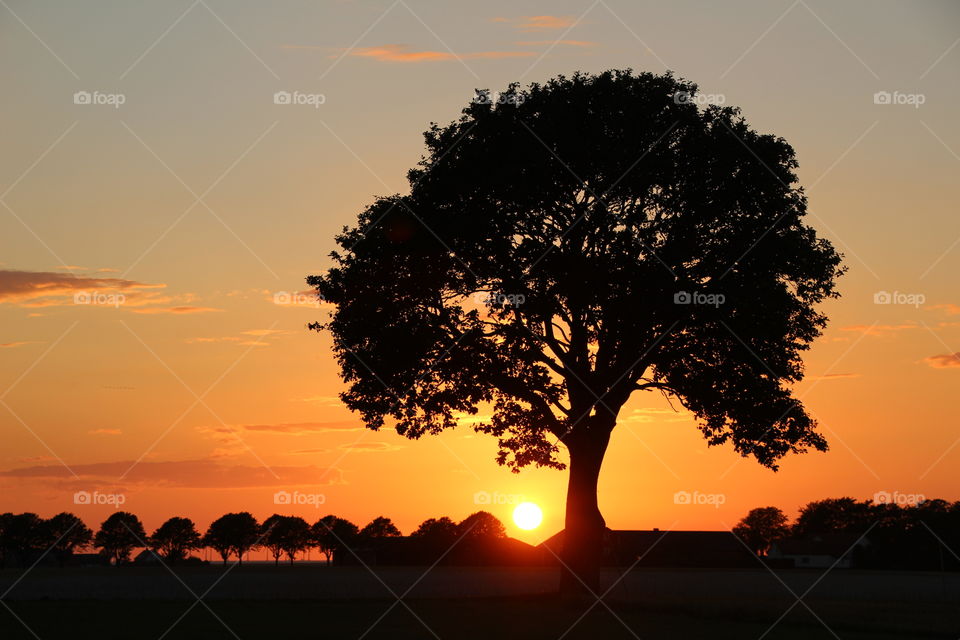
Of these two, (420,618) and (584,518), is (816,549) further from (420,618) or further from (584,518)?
(420,618)

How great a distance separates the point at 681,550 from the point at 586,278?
5198 inches

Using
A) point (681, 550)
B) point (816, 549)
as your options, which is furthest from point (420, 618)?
point (816, 549)

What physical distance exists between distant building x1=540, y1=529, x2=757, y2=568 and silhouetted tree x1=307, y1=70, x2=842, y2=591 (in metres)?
118

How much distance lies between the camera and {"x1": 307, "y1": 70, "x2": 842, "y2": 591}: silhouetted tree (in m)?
38.6

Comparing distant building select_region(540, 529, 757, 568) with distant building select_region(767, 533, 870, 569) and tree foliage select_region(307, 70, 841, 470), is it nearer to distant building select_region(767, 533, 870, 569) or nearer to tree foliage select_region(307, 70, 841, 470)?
distant building select_region(767, 533, 870, 569)

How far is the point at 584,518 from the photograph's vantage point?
40.5 meters

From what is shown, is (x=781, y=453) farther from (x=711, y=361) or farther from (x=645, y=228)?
(x=645, y=228)

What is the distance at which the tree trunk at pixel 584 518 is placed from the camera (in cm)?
4034

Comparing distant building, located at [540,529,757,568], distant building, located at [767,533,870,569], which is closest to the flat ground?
distant building, located at [540,529,757,568]

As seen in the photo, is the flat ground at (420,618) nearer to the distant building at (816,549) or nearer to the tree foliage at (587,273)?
the tree foliage at (587,273)

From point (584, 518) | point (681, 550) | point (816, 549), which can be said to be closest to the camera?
point (584, 518)

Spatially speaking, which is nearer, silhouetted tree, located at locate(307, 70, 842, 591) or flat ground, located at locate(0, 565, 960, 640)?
flat ground, located at locate(0, 565, 960, 640)

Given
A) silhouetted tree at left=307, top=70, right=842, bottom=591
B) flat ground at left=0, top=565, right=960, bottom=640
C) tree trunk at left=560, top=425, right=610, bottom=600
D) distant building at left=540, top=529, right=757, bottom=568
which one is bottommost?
flat ground at left=0, top=565, right=960, bottom=640

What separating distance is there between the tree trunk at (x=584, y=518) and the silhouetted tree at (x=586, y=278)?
7 cm
